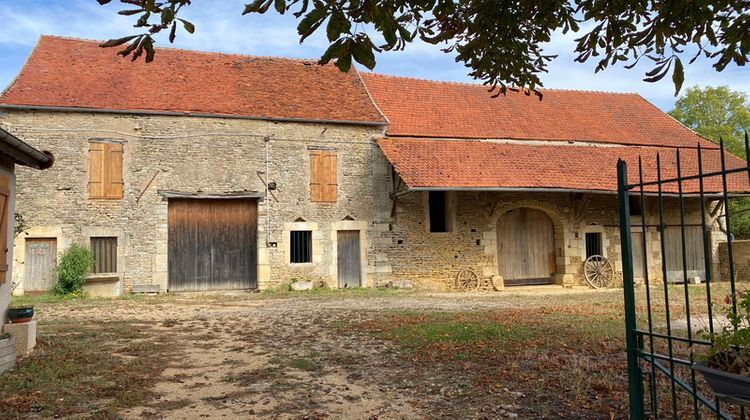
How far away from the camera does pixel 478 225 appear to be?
49.7ft

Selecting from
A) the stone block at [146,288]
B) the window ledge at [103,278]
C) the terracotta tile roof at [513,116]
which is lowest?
the stone block at [146,288]

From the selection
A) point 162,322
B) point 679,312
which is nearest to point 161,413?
point 162,322

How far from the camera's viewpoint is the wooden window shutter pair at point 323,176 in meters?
14.4

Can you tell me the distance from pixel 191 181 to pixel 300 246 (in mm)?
3277

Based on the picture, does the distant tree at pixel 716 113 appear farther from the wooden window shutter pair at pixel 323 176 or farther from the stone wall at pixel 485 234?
the wooden window shutter pair at pixel 323 176

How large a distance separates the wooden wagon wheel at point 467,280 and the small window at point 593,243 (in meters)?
3.76

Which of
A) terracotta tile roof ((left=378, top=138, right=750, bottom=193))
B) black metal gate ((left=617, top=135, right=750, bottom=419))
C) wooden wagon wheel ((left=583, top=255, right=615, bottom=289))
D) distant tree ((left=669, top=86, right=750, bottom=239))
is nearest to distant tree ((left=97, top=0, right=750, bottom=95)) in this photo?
black metal gate ((left=617, top=135, right=750, bottom=419))

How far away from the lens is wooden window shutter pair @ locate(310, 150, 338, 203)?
14.4m

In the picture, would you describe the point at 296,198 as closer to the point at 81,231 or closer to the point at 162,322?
the point at 81,231

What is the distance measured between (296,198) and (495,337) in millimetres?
8702

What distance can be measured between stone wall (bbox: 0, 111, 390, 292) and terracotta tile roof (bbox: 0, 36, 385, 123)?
35 centimetres

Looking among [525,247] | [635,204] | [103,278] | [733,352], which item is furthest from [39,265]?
[635,204]

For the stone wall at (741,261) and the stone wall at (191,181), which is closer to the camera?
the stone wall at (191,181)

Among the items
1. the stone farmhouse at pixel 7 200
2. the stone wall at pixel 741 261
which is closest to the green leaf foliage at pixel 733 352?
the stone farmhouse at pixel 7 200
